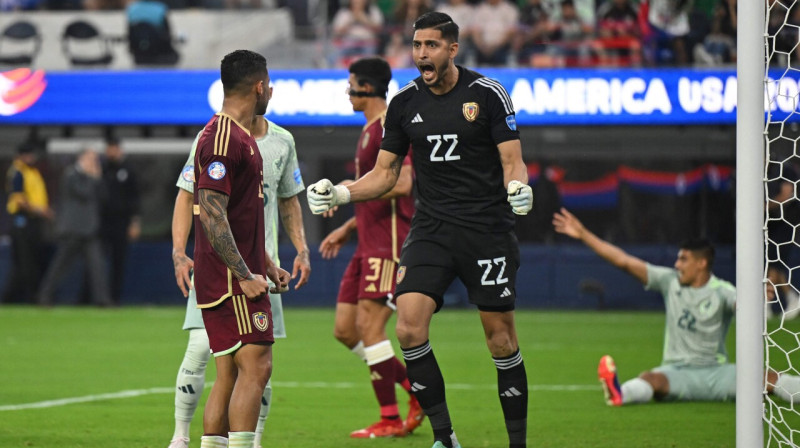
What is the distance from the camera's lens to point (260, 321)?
546 centimetres

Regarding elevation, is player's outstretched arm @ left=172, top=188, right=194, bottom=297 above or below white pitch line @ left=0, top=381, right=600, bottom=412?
above

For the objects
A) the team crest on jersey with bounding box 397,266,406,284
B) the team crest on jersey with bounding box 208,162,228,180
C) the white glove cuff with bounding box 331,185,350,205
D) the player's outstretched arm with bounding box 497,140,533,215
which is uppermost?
the team crest on jersey with bounding box 208,162,228,180

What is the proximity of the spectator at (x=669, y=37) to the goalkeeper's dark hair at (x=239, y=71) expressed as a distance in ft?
43.1

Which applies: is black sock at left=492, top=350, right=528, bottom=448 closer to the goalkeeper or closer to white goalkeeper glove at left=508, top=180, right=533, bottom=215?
the goalkeeper

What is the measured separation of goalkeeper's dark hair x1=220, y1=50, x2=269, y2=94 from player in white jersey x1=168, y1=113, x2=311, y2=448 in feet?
2.57

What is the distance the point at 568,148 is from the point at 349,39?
12.4ft

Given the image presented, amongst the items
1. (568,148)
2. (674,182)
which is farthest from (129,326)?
(674,182)

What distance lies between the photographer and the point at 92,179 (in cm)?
1834

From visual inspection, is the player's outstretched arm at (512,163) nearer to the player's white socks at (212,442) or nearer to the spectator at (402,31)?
the player's white socks at (212,442)

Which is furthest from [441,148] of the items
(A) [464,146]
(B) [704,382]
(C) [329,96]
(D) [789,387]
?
(C) [329,96]

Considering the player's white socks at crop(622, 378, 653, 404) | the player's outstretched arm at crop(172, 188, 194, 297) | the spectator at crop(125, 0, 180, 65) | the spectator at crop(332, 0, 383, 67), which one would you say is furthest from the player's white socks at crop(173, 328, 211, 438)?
the spectator at crop(125, 0, 180, 65)

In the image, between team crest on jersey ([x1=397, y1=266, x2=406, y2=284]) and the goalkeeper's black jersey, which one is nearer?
the goalkeeper's black jersey

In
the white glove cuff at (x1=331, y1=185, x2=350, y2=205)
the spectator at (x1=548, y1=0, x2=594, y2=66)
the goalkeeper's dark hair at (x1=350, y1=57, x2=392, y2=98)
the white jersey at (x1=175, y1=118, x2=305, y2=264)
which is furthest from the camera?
the spectator at (x1=548, y1=0, x2=594, y2=66)

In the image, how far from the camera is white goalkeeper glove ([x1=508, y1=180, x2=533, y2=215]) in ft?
18.7
